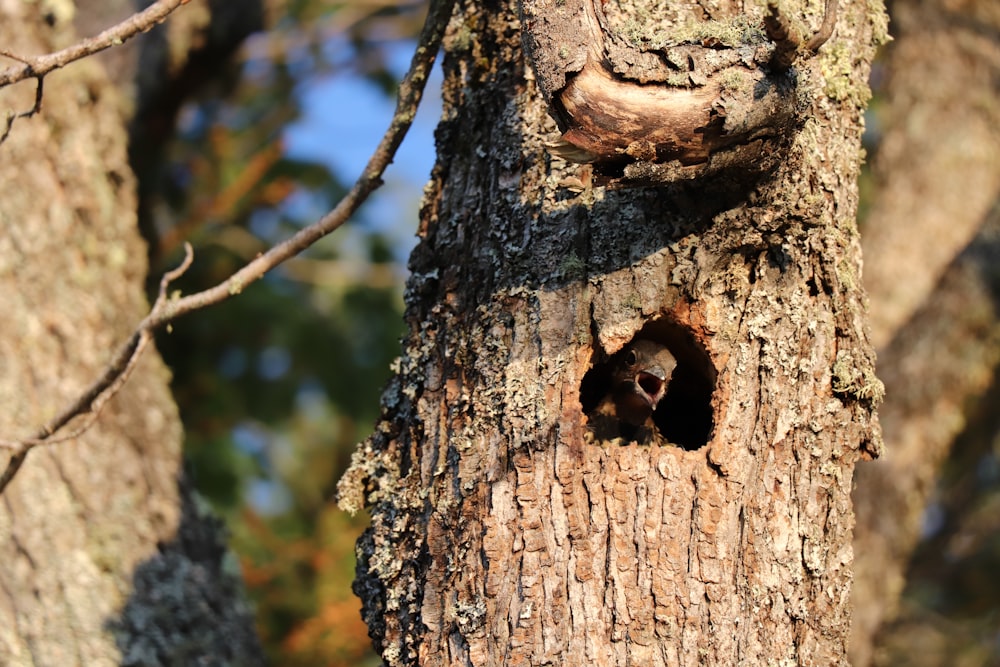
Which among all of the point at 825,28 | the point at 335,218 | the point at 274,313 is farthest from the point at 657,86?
the point at 274,313

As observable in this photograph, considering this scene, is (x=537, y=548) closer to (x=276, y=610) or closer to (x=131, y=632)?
(x=131, y=632)

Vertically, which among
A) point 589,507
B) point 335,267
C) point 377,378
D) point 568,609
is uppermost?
point 335,267

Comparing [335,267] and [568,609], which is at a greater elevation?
[335,267]

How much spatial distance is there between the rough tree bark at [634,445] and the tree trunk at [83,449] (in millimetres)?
1142

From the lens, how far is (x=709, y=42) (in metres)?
1.80

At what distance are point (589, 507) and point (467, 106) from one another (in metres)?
0.92

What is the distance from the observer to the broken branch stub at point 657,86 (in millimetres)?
1782

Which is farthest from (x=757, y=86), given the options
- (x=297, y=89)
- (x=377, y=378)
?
(x=297, y=89)

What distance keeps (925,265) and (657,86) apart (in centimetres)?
405

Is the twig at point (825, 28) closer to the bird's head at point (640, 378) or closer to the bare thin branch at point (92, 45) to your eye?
the bird's head at point (640, 378)

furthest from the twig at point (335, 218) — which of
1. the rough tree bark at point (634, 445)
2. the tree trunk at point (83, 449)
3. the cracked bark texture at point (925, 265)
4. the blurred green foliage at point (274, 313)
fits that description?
the cracked bark texture at point (925, 265)

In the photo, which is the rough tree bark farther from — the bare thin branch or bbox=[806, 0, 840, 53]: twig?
the bare thin branch

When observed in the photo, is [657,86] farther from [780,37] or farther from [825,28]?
[825,28]

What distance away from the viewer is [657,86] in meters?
1.78
